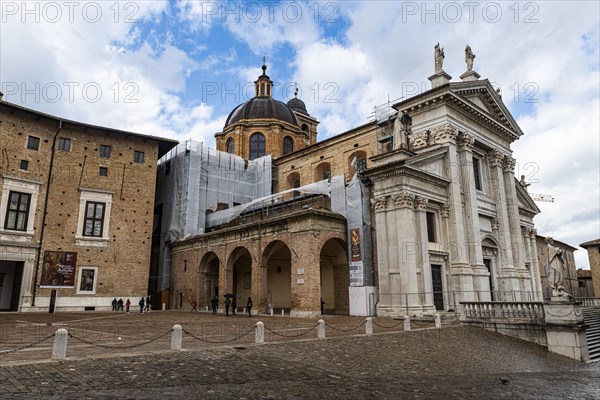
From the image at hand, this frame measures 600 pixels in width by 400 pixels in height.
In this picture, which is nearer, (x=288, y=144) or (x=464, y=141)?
(x=464, y=141)

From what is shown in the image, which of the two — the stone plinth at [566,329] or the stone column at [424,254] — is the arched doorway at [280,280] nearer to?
the stone column at [424,254]

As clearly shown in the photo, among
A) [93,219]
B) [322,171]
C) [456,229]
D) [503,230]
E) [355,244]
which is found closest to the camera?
[355,244]

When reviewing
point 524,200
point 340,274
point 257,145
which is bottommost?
point 340,274

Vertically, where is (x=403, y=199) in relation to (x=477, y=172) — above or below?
below

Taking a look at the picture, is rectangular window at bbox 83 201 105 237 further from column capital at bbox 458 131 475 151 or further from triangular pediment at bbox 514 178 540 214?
triangular pediment at bbox 514 178 540 214

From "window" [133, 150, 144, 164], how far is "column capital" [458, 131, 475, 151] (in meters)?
20.4

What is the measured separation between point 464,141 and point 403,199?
663 centimetres

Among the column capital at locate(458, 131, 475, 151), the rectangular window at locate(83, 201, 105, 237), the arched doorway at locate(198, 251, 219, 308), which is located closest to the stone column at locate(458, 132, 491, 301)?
the column capital at locate(458, 131, 475, 151)

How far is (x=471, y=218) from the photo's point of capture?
23.7 metres

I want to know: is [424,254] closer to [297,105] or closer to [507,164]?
[507,164]

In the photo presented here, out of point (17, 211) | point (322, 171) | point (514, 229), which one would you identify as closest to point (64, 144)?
point (17, 211)

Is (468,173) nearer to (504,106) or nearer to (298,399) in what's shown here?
(504,106)

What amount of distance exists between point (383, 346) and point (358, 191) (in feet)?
38.4

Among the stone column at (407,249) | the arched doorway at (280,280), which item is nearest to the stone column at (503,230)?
the stone column at (407,249)
